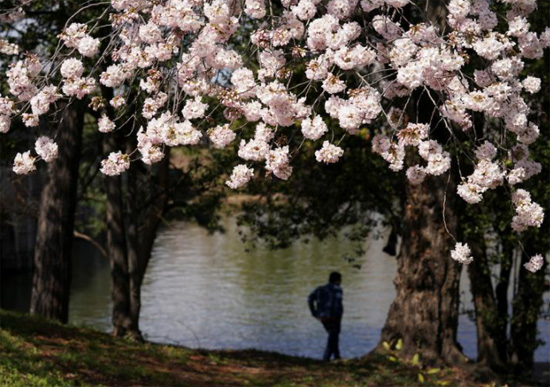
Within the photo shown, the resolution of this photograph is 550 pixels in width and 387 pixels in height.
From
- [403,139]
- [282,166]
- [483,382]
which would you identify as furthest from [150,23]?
[483,382]

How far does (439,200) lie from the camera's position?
1218cm

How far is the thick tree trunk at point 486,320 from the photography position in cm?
1673

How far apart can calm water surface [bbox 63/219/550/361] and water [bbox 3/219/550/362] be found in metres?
0.03

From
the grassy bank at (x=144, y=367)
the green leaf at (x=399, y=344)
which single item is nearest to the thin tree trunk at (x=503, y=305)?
the green leaf at (x=399, y=344)

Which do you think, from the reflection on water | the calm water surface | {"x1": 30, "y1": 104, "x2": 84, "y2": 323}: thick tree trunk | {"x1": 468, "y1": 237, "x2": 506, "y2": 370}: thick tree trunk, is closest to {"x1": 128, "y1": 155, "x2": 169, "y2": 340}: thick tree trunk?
the calm water surface

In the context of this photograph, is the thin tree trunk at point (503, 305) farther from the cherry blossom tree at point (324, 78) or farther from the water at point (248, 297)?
the cherry blossom tree at point (324, 78)

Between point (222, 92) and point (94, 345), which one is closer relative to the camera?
point (222, 92)

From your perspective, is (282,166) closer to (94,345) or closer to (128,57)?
(128,57)

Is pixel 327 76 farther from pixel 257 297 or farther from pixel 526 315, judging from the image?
pixel 257 297

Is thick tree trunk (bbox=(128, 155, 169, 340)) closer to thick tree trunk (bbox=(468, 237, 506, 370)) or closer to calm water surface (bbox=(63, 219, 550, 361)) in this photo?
calm water surface (bbox=(63, 219, 550, 361))

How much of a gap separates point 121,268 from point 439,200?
7.31 meters

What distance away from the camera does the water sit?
85.0 ft

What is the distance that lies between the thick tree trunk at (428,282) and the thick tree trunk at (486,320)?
4.12 metres

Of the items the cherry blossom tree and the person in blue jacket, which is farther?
the person in blue jacket
